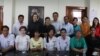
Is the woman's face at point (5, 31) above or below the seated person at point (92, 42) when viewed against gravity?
above

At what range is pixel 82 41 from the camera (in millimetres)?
6059

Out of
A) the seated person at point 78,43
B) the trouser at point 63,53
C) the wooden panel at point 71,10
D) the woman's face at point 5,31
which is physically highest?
the wooden panel at point 71,10

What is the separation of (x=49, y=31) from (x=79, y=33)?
2.49 feet

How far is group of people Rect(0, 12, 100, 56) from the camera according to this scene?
569cm

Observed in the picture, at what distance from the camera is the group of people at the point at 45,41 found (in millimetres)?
5688

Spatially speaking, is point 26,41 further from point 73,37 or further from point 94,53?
point 94,53

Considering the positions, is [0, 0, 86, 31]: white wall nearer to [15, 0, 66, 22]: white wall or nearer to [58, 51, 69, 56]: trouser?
[15, 0, 66, 22]: white wall

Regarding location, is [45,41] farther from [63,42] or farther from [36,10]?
[36,10]

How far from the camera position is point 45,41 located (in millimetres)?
5930

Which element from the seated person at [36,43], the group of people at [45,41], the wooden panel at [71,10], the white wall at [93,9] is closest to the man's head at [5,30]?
the group of people at [45,41]

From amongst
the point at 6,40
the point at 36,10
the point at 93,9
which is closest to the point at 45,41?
the point at 6,40

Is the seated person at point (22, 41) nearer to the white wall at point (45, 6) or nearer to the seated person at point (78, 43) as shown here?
the seated person at point (78, 43)

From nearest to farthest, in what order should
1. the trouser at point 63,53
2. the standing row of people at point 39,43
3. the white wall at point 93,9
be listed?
the trouser at point 63,53, the standing row of people at point 39,43, the white wall at point 93,9

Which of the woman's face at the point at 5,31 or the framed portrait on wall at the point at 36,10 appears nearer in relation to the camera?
the woman's face at the point at 5,31
